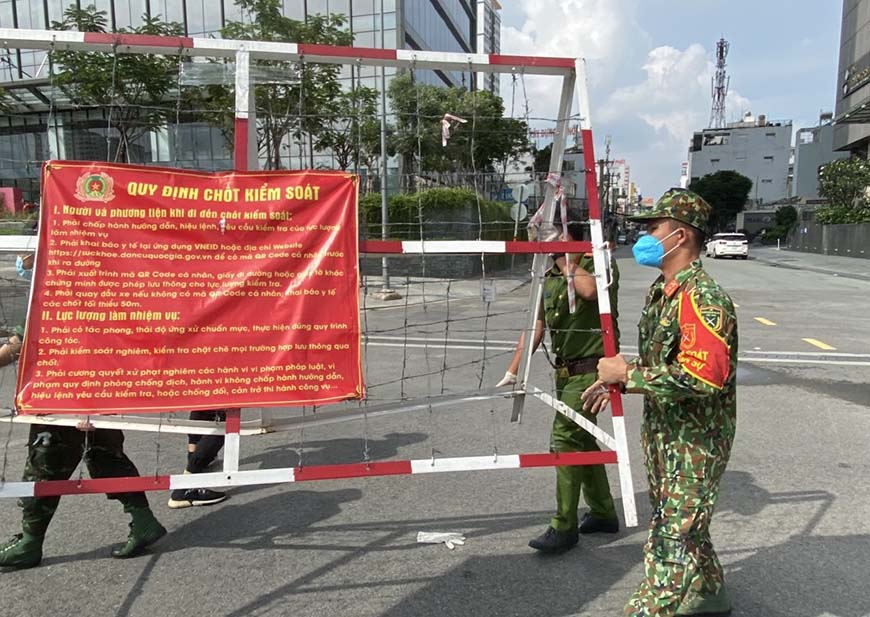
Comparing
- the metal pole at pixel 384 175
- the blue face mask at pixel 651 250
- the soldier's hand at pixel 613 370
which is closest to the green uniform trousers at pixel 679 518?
the soldier's hand at pixel 613 370

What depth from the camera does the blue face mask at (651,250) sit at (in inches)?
96.7

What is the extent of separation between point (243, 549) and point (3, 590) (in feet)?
3.67

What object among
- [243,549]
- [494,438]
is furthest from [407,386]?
[243,549]

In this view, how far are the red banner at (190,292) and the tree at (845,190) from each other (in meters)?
41.3

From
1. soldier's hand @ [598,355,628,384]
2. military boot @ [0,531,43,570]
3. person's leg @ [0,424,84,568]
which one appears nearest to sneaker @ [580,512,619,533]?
soldier's hand @ [598,355,628,384]

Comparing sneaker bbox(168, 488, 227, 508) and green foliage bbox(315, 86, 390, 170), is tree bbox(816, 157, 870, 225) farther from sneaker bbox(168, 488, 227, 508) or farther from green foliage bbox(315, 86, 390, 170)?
sneaker bbox(168, 488, 227, 508)

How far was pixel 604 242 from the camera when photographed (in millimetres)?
2752

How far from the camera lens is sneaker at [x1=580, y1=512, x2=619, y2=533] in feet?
11.5

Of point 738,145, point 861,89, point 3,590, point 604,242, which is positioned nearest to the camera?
point 604,242

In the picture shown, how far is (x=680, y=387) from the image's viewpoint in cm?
222

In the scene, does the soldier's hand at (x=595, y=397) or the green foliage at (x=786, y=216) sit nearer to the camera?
the soldier's hand at (x=595, y=397)

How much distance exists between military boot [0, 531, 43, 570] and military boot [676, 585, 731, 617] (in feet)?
10.5

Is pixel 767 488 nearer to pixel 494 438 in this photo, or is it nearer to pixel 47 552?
pixel 494 438

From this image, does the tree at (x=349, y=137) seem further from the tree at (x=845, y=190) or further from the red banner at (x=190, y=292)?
the tree at (x=845, y=190)
